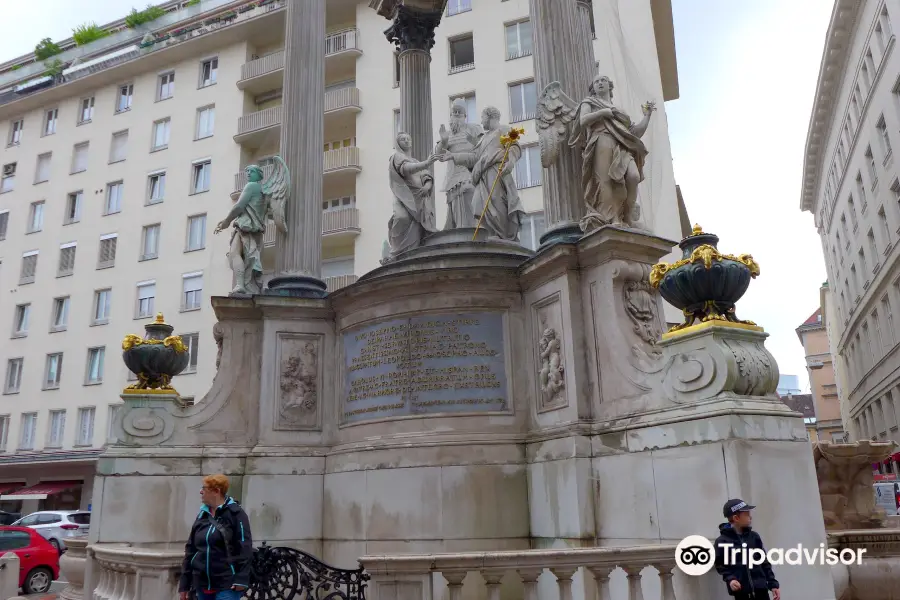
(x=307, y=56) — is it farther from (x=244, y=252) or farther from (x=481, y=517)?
(x=481, y=517)

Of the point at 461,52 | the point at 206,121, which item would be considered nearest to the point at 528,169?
the point at 461,52

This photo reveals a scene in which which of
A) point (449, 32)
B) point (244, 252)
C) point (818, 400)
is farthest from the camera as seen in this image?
point (818, 400)

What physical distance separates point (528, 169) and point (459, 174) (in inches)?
832

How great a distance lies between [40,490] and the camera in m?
42.0

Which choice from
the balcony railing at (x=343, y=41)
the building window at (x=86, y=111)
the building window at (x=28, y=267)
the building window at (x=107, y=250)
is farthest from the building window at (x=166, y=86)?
the building window at (x=28, y=267)

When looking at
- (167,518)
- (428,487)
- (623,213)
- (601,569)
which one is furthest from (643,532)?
(167,518)

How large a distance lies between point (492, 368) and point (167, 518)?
5327mm

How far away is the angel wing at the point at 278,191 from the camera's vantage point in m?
13.6

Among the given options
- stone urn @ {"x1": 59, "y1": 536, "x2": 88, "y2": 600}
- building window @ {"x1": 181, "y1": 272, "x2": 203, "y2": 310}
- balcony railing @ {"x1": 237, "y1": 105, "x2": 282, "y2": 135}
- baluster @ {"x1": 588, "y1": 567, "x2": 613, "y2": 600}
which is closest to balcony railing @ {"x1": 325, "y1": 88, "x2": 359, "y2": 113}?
balcony railing @ {"x1": 237, "y1": 105, "x2": 282, "y2": 135}

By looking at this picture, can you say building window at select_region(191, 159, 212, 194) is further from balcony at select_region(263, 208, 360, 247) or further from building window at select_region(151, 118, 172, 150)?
balcony at select_region(263, 208, 360, 247)

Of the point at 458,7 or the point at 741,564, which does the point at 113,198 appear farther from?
the point at 741,564

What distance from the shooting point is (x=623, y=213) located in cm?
1051

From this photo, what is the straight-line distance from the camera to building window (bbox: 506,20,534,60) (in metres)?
36.8

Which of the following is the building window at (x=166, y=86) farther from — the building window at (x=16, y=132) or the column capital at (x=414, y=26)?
the column capital at (x=414, y=26)
